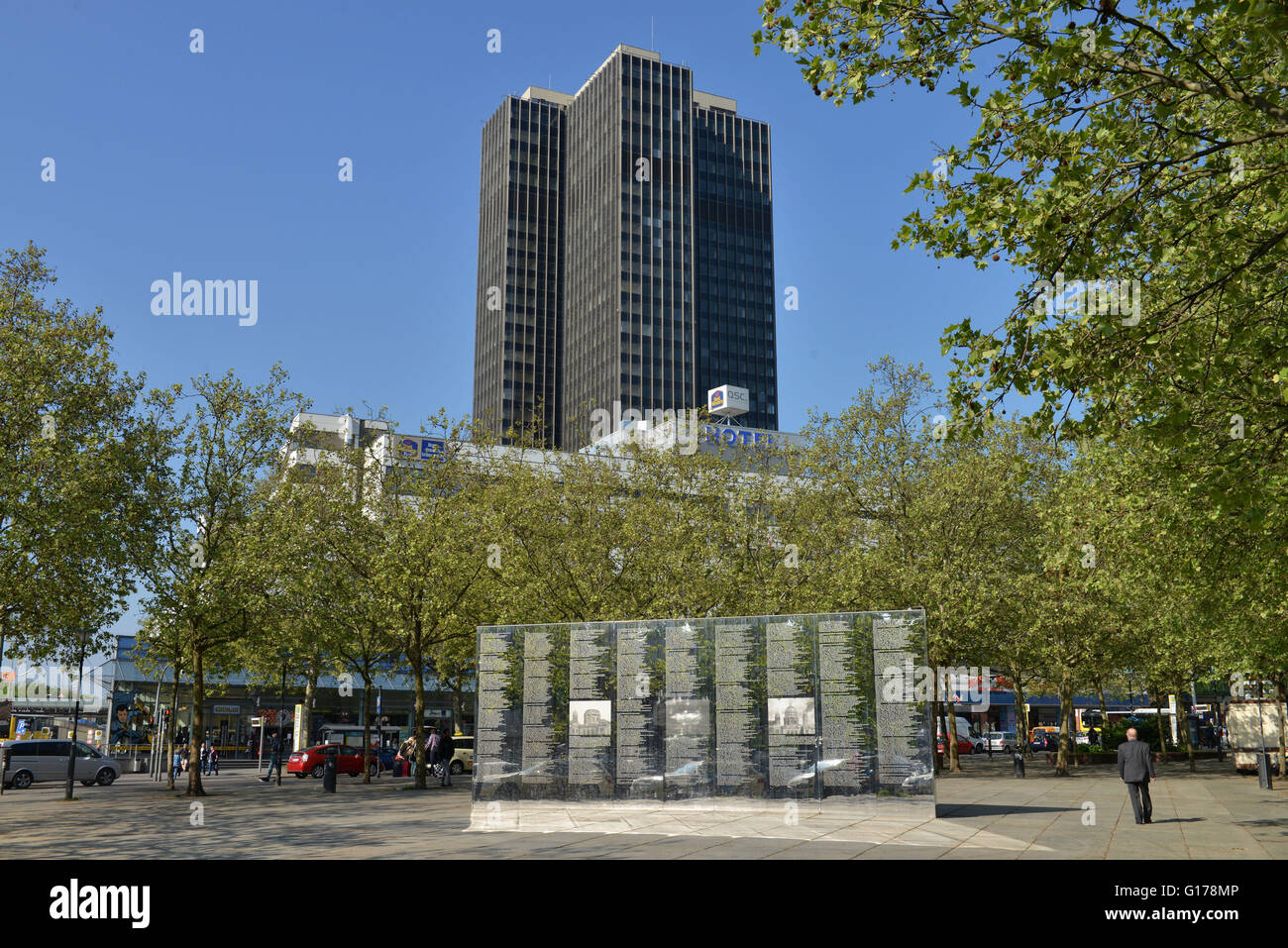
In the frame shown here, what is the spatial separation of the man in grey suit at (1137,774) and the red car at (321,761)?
102 ft

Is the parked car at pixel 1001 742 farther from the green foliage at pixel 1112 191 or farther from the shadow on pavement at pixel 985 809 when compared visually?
the green foliage at pixel 1112 191

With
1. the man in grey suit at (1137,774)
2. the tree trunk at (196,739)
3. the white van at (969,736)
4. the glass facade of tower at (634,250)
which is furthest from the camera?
the glass facade of tower at (634,250)

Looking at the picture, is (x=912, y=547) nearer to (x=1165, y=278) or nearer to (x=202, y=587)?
(x=1165, y=278)

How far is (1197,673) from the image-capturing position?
48.6 metres

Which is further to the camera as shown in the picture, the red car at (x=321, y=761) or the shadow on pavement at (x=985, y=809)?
the red car at (x=321, y=761)

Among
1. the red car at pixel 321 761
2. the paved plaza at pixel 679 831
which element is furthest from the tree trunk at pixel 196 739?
the red car at pixel 321 761

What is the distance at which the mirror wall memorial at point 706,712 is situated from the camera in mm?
19266

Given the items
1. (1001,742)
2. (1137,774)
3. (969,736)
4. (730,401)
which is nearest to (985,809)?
(1137,774)

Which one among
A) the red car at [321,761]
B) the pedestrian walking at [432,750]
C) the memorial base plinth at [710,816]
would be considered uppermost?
the memorial base plinth at [710,816]

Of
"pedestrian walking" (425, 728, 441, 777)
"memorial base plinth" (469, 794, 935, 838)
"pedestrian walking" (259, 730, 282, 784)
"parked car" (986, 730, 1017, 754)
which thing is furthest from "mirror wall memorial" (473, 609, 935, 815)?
"parked car" (986, 730, 1017, 754)

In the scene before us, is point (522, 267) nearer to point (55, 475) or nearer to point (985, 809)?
Answer: point (55, 475)

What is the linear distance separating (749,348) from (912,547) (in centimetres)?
13111

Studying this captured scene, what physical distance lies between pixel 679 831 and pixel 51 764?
3107cm
